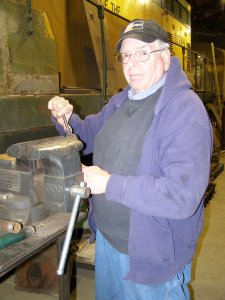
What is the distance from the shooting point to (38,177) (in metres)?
0.92

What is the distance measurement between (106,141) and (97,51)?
1.34 meters

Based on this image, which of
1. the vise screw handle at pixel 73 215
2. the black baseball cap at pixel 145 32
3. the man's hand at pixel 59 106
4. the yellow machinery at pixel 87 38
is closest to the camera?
the vise screw handle at pixel 73 215

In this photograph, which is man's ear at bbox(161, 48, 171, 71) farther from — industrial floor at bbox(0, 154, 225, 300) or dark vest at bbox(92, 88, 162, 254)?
industrial floor at bbox(0, 154, 225, 300)

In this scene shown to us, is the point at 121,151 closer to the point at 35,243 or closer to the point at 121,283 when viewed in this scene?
the point at 35,243

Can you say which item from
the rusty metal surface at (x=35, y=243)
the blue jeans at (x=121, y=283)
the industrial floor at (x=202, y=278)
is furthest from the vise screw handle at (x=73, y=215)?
the industrial floor at (x=202, y=278)

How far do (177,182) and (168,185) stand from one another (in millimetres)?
26

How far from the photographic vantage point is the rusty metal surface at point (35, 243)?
2.95 ft

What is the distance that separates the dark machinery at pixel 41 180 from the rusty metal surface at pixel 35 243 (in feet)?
0.22

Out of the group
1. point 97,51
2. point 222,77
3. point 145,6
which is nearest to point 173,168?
point 97,51

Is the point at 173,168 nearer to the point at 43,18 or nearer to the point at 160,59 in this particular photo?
the point at 160,59

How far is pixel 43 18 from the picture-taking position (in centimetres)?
147

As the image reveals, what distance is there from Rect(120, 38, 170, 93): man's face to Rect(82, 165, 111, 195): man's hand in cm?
37

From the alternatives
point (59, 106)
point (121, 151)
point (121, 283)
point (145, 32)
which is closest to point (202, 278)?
point (121, 283)

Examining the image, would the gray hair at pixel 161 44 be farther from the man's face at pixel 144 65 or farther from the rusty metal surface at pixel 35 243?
the rusty metal surface at pixel 35 243
